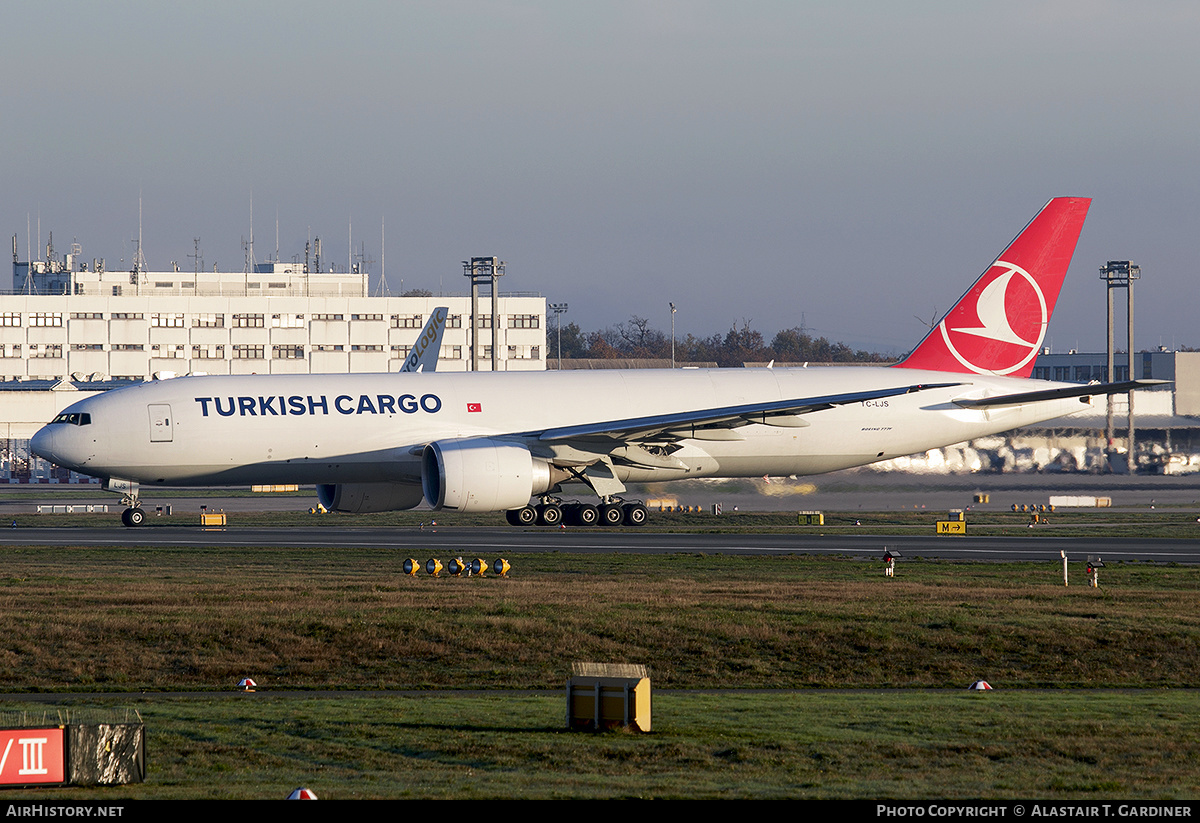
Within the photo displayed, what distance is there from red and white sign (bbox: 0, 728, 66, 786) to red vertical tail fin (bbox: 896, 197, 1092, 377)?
4125 cm

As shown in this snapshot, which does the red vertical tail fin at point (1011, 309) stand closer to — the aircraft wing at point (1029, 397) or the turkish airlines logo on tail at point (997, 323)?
the turkish airlines logo on tail at point (997, 323)

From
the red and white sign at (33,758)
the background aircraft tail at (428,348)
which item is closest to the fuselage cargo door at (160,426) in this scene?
the background aircraft tail at (428,348)

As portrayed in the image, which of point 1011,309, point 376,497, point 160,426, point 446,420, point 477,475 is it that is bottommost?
point 376,497

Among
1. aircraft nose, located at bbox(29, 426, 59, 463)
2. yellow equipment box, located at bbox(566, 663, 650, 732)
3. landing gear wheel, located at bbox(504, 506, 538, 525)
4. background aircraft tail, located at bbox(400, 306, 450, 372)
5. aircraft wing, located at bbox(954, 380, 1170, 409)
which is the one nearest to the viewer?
yellow equipment box, located at bbox(566, 663, 650, 732)

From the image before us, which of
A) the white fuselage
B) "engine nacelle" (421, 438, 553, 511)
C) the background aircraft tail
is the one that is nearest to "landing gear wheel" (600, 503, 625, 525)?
the white fuselage

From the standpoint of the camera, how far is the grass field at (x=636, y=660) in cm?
1390

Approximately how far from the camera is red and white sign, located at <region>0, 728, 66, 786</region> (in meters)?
12.1

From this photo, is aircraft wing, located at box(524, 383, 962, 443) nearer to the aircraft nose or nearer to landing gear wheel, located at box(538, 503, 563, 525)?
landing gear wheel, located at box(538, 503, 563, 525)

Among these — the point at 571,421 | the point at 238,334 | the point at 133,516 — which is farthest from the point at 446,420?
the point at 238,334

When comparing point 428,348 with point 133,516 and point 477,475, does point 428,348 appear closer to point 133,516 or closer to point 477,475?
point 133,516

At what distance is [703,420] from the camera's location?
4253 cm

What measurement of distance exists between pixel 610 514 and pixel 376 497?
7654 millimetres

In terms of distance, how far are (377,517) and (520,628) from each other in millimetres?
32550
